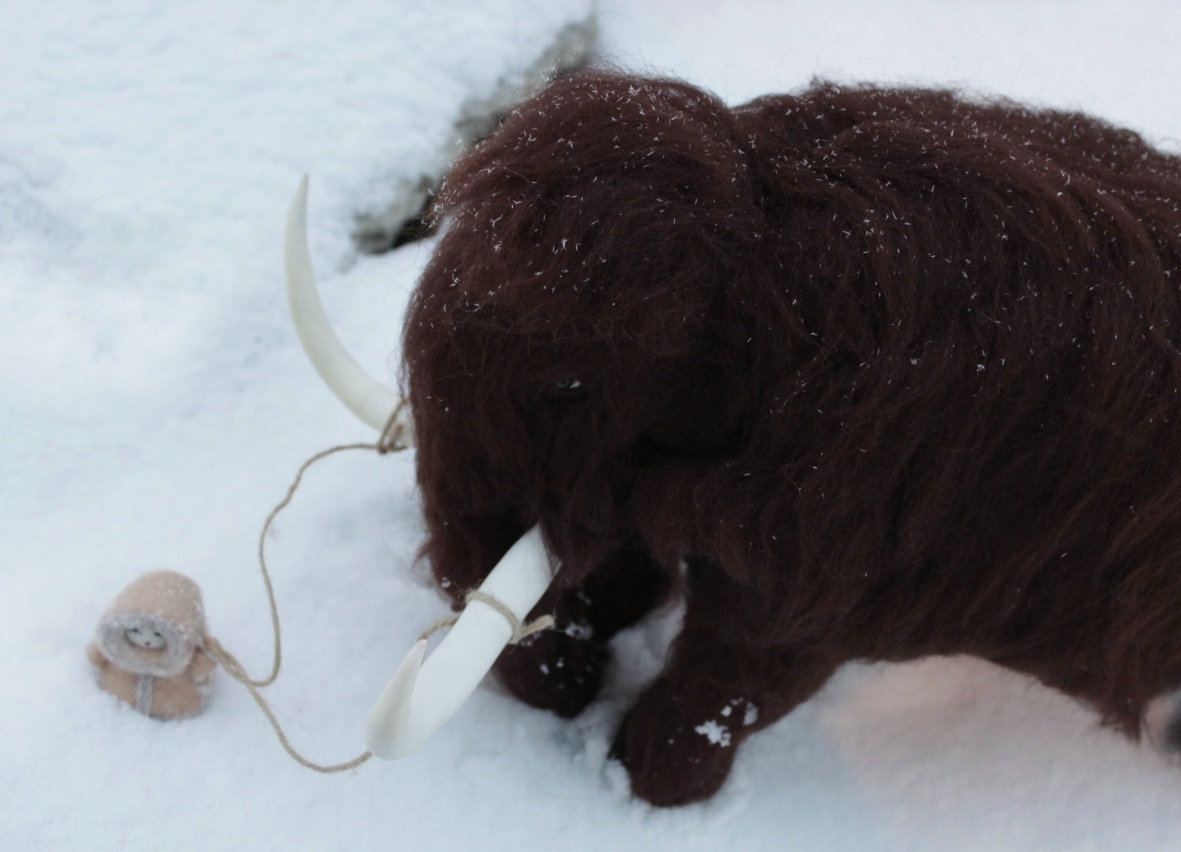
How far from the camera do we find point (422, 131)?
1.76 m

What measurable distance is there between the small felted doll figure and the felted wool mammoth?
268mm

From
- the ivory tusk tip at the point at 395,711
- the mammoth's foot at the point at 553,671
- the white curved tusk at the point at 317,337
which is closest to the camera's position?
the ivory tusk tip at the point at 395,711

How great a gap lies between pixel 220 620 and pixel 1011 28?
191 centimetres

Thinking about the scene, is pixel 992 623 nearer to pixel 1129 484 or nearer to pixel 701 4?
pixel 1129 484

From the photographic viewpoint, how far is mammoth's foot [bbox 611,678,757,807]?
99 cm

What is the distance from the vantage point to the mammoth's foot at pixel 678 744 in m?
0.99

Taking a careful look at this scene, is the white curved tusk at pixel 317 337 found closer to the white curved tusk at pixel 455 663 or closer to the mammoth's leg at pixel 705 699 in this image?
the white curved tusk at pixel 455 663

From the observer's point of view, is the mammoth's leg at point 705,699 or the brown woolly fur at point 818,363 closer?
the brown woolly fur at point 818,363

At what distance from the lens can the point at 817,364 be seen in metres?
0.75

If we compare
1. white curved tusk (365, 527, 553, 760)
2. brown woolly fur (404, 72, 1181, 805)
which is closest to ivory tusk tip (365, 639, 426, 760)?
white curved tusk (365, 527, 553, 760)

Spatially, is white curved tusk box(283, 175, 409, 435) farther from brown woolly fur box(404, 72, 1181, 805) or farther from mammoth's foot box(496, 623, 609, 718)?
mammoth's foot box(496, 623, 609, 718)

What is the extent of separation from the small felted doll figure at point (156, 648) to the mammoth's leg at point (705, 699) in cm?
45

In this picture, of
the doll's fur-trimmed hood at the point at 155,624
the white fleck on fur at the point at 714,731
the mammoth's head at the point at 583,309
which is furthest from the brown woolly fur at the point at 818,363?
the doll's fur-trimmed hood at the point at 155,624

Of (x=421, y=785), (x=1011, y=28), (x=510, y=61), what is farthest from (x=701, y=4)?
(x=421, y=785)
